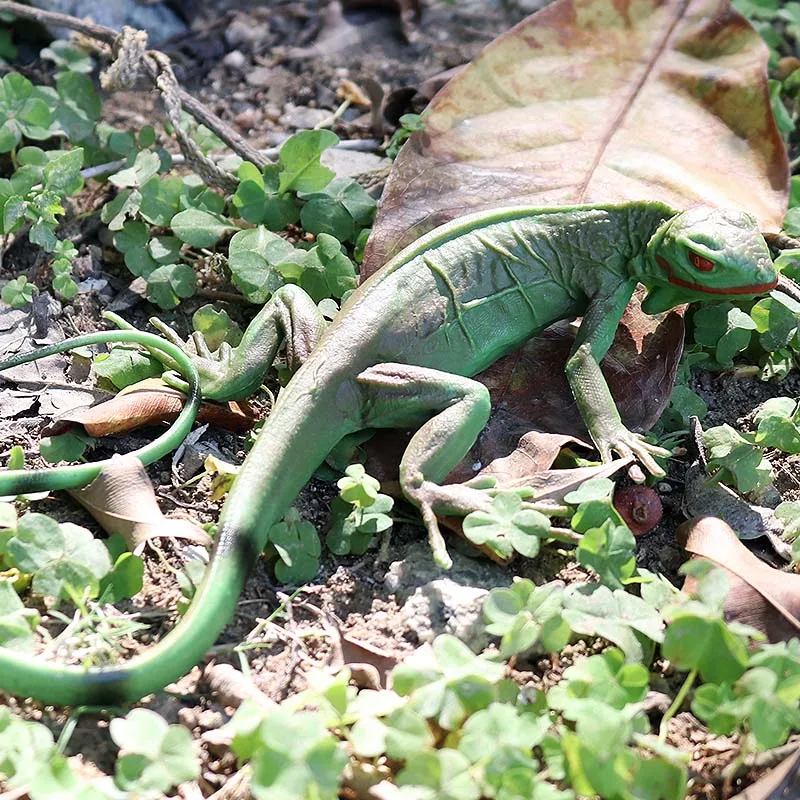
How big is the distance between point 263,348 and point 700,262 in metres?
1.74

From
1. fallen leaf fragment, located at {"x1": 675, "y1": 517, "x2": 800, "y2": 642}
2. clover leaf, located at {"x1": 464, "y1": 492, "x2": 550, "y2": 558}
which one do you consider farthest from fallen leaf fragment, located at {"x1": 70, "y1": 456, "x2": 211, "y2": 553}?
fallen leaf fragment, located at {"x1": 675, "y1": 517, "x2": 800, "y2": 642}

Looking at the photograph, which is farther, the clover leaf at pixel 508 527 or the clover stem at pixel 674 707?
the clover leaf at pixel 508 527

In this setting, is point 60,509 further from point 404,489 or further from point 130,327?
point 404,489

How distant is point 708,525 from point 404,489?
1.10 m

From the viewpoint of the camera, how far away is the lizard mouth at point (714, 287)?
399cm

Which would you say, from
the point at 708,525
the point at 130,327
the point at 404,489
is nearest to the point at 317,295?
the point at 130,327

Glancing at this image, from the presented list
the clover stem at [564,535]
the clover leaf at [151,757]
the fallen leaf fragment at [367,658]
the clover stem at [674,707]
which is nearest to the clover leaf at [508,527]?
the clover stem at [564,535]

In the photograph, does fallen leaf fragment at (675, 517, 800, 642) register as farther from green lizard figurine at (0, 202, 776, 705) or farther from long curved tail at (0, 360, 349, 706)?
long curved tail at (0, 360, 349, 706)

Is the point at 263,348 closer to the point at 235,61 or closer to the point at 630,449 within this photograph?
the point at 630,449

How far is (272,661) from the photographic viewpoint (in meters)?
3.36

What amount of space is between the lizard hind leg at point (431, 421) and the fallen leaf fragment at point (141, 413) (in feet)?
2.07

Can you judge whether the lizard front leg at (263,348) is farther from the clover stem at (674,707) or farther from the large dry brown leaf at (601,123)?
the clover stem at (674,707)

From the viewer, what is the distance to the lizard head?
3945 millimetres

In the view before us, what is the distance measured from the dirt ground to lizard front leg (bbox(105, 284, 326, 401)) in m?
0.24
